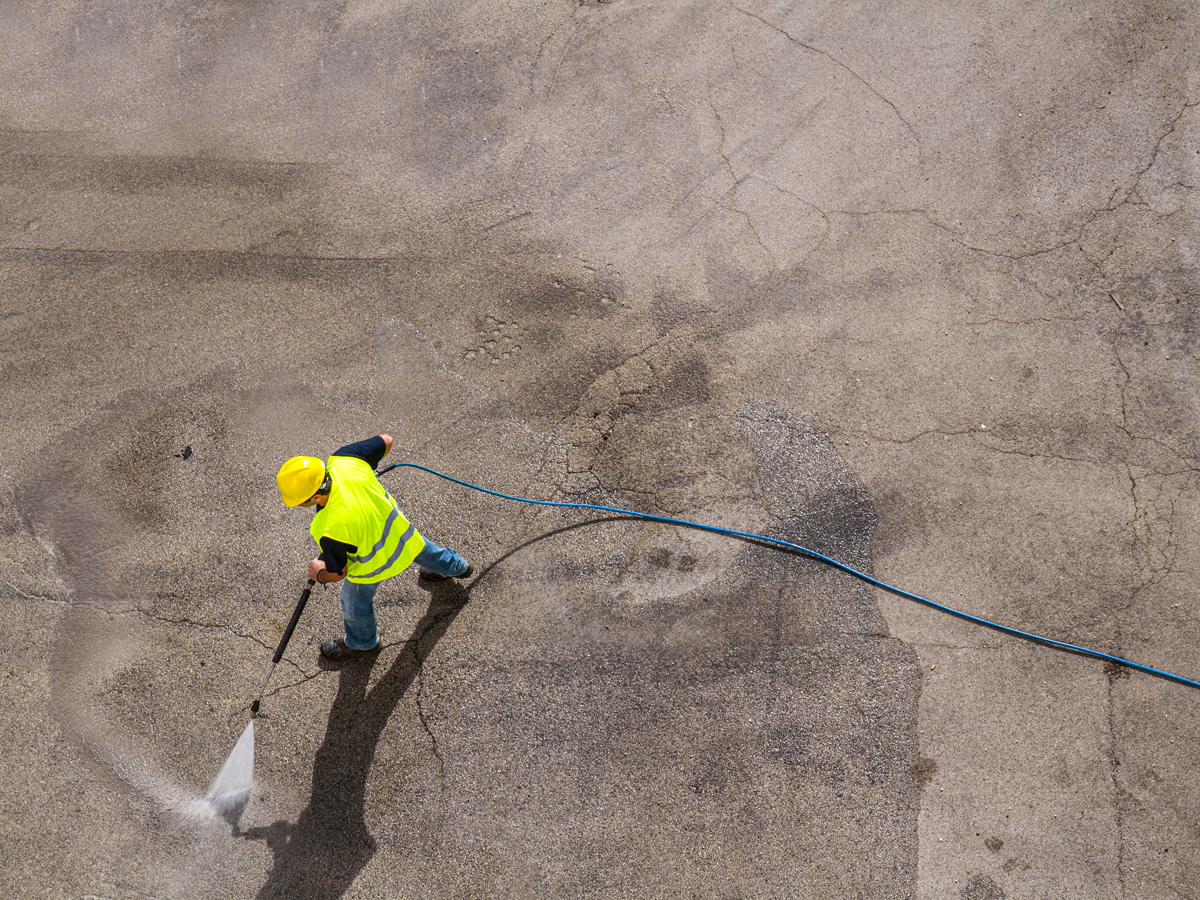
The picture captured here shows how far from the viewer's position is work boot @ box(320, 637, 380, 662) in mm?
5305

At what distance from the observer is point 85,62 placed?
805 centimetres

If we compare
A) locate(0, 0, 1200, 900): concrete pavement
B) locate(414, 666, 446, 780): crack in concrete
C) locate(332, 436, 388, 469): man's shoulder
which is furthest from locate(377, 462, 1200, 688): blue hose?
locate(414, 666, 446, 780): crack in concrete

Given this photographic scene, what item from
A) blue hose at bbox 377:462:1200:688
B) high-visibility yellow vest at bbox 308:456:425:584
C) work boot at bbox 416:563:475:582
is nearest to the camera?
high-visibility yellow vest at bbox 308:456:425:584

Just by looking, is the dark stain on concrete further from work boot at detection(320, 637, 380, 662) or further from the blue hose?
work boot at detection(320, 637, 380, 662)

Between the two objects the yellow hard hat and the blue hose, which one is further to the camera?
the blue hose

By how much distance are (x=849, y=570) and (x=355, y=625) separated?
11.4 feet

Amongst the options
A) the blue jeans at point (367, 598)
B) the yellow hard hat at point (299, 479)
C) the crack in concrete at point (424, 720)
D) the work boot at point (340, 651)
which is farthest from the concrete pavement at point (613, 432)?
the yellow hard hat at point (299, 479)

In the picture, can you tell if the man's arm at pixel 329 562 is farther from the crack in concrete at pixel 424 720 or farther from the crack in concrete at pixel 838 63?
the crack in concrete at pixel 838 63

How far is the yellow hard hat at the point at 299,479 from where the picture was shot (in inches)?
171

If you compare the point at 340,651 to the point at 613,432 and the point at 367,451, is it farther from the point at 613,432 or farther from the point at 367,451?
the point at 613,432

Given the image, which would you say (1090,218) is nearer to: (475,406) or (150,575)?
(475,406)

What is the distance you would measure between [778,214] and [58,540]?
254 inches

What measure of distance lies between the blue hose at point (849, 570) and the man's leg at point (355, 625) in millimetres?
986

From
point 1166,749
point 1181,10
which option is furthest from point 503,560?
point 1181,10
